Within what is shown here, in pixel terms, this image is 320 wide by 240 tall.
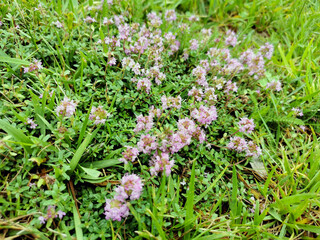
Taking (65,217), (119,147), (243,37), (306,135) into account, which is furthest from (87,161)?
(243,37)

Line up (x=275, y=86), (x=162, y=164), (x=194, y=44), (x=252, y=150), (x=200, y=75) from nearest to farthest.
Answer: (x=162, y=164) → (x=252, y=150) → (x=200, y=75) → (x=275, y=86) → (x=194, y=44)

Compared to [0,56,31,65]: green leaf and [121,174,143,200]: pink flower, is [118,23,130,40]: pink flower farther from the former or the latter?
[121,174,143,200]: pink flower

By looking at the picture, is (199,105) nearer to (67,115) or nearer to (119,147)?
(119,147)

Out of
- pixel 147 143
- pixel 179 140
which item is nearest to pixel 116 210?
pixel 147 143

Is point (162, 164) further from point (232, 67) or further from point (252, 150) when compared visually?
point (232, 67)

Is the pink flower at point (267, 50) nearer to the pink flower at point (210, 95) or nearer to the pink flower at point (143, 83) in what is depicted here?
the pink flower at point (210, 95)
